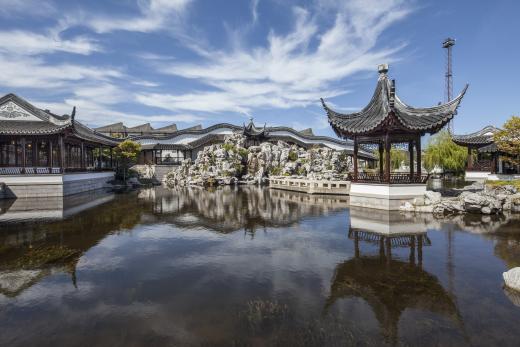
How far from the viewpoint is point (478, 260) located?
27.2ft

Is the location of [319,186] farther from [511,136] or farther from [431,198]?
[511,136]

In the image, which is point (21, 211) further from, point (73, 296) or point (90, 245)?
point (73, 296)

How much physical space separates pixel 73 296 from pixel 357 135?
17.2m

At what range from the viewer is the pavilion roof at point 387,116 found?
1595cm

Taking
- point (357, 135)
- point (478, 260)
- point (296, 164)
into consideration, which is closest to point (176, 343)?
point (478, 260)

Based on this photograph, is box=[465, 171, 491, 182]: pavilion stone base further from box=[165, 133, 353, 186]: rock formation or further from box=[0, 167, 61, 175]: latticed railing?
box=[0, 167, 61, 175]: latticed railing

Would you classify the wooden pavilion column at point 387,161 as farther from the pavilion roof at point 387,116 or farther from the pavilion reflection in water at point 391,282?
the pavilion reflection in water at point 391,282

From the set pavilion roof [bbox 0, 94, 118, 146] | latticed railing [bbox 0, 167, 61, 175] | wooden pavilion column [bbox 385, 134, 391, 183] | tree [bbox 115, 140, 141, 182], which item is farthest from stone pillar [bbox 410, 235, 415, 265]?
tree [bbox 115, 140, 141, 182]

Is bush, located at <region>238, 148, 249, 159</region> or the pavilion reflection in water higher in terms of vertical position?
bush, located at <region>238, 148, 249, 159</region>

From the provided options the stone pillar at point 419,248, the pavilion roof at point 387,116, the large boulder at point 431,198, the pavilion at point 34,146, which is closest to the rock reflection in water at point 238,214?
the large boulder at point 431,198

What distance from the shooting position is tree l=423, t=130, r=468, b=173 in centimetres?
4375

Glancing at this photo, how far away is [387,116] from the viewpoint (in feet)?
51.0

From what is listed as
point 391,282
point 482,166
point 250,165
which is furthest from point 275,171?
point 391,282

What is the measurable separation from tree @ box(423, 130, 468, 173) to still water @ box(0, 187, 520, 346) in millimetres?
36009
